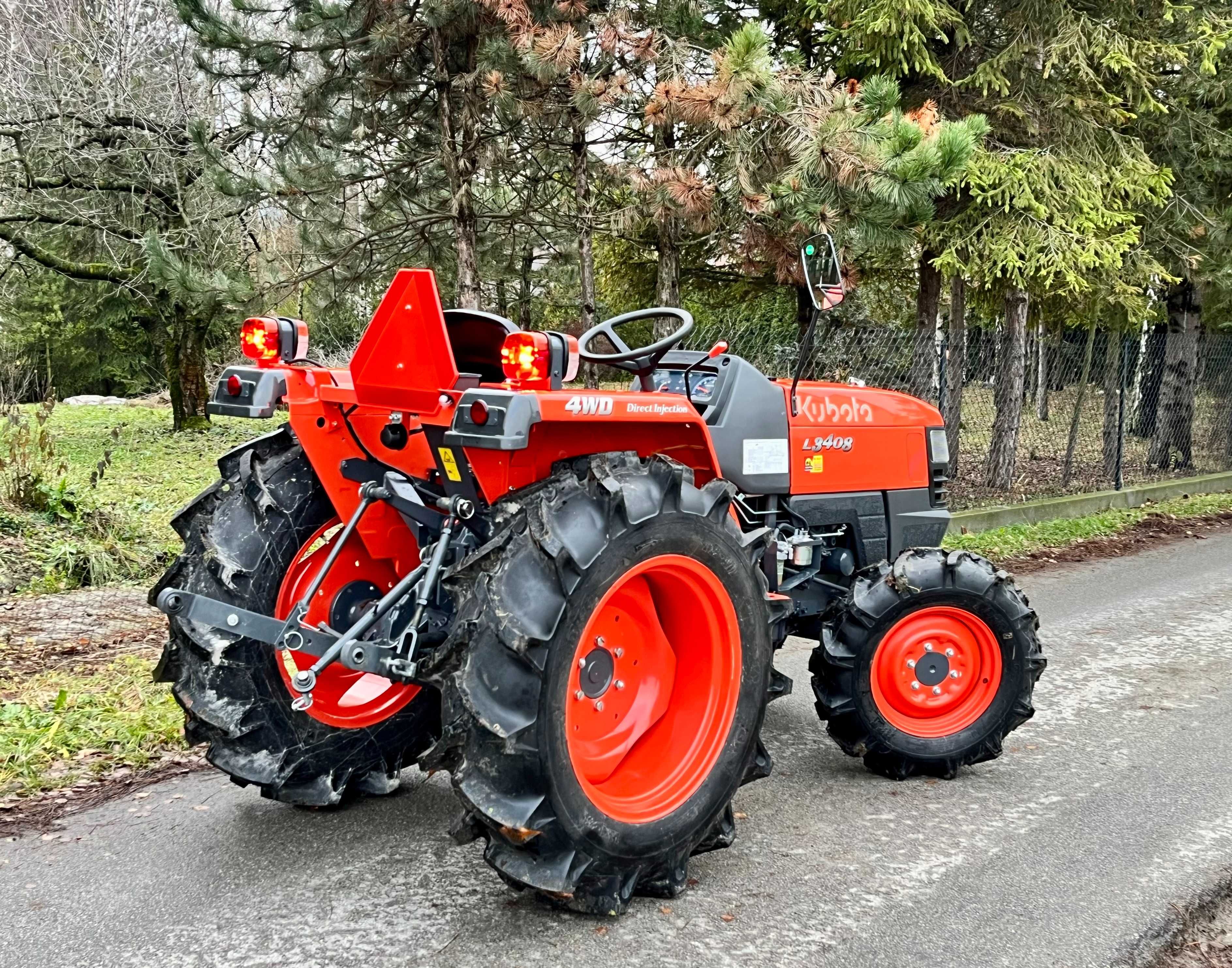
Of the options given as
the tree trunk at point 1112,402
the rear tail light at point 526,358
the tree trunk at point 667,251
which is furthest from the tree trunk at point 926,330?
the rear tail light at point 526,358

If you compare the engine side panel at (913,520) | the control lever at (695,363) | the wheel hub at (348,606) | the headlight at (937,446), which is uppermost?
the control lever at (695,363)

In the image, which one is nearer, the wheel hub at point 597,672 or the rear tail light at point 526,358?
the rear tail light at point 526,358

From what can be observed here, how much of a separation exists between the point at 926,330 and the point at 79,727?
833cm

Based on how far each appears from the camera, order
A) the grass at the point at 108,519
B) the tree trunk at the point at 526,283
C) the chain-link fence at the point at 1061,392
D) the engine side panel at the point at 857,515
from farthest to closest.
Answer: the tree trunk at the point at 526,283 → the chain-link fence at the point at 1061,392 → the grass at the point at 108,519 → the engine side panel at the point at 857,515

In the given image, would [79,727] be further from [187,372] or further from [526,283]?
[187,372]

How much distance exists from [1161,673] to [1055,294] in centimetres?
544

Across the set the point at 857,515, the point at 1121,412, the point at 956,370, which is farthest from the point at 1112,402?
the point at 857,515

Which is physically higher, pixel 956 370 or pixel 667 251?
pixel 667 251

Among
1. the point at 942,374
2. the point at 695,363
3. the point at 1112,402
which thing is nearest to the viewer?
the point at 695,363

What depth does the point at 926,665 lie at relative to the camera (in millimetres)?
4121

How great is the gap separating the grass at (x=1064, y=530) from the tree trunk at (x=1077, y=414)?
24.6 inches

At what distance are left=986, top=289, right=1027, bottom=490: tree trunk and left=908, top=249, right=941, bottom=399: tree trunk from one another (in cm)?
77

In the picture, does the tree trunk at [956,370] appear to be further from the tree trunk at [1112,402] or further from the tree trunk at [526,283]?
the tree trunk at [526,283]

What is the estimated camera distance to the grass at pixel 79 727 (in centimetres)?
401
